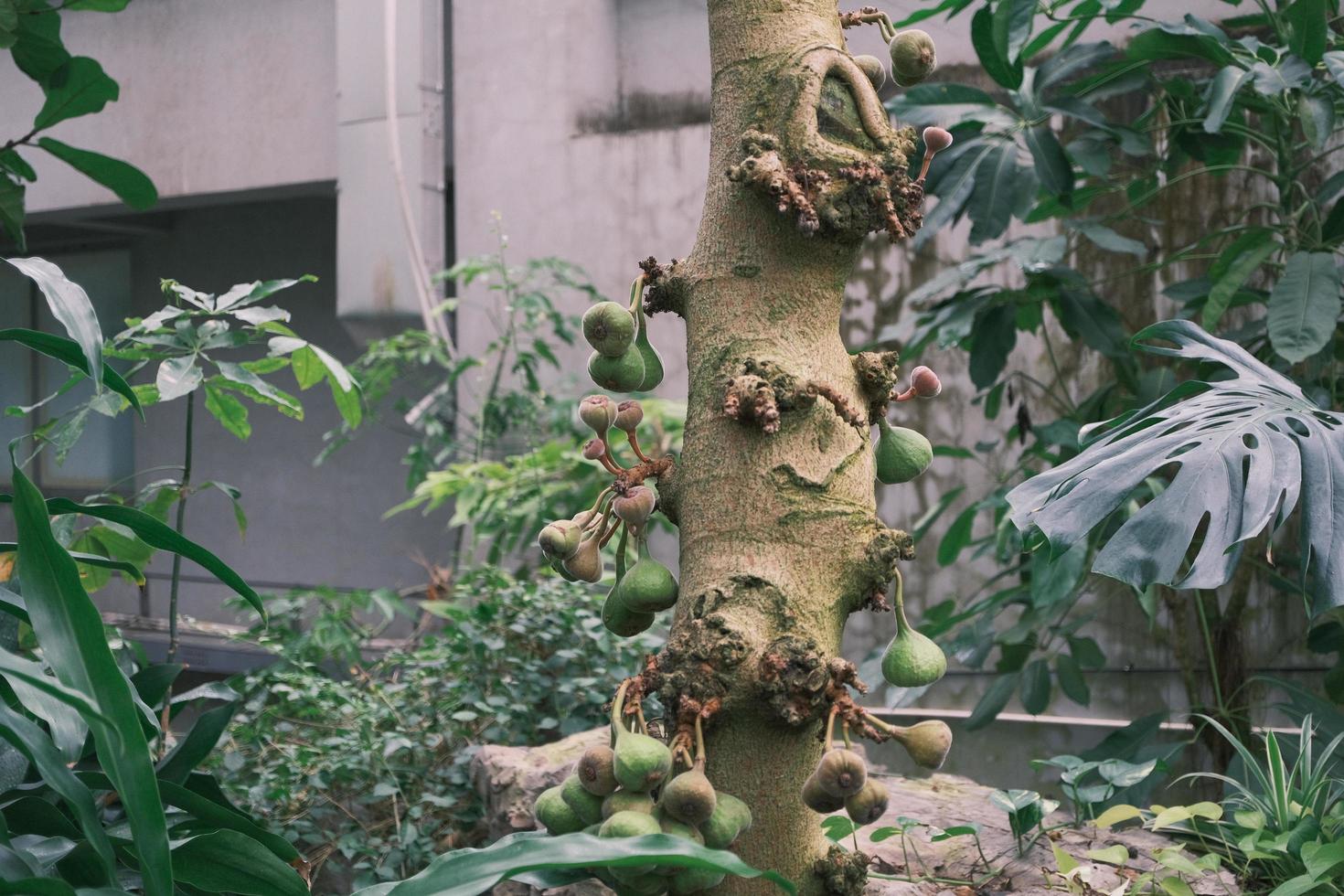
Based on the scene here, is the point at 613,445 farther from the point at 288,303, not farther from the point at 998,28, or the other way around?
the point at 288,303

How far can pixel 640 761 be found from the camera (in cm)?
61

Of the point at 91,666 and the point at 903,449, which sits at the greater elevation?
the point at 903,449

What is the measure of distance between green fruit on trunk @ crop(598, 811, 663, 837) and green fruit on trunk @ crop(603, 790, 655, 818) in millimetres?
16

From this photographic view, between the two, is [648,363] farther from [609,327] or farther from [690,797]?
[690,797]

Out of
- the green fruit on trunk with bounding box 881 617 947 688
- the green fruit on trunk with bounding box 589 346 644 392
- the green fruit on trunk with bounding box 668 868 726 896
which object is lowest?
the green fruit on trunk with bounding box 668 868 726 896

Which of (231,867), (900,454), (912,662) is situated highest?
(900,454)

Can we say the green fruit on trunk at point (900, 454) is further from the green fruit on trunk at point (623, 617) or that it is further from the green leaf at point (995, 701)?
the green leaf at point (995, 701)

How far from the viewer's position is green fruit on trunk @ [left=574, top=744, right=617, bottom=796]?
66cm

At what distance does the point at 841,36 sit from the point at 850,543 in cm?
34

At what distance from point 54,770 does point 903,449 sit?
0.59 meters

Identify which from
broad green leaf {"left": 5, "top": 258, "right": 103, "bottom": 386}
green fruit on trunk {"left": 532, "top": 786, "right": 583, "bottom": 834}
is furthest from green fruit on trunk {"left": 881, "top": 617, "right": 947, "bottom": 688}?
broad green leaf {"left": 5, "top": 258, "right": 103, "bottom": 386}

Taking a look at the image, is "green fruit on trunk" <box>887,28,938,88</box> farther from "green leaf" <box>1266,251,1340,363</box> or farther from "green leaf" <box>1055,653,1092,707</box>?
"green leaf" <box>1055,653,1092,707</box>

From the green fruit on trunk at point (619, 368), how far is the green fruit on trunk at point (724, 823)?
0.26m

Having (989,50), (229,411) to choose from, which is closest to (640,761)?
(229,411)
